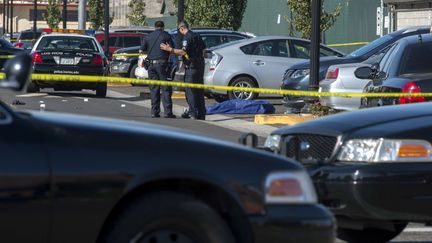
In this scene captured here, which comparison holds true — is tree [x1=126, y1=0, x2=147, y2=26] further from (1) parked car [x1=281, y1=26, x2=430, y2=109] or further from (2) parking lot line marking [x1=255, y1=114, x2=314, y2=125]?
(2) parking lot line marking [x1=255, y1=114, x2=314, y2=125]

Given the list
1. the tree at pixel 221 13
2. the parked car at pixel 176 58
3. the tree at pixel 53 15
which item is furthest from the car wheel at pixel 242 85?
the tree at pixel 53 15

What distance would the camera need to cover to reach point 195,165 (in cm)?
555

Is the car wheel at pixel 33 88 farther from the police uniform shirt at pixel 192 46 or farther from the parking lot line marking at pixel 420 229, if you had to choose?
the parking lot line marking at pixel 420 229

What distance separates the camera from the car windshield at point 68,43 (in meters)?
25.5

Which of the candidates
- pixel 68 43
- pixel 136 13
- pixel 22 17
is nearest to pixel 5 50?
pixel 68 43

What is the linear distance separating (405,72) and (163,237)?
7.45m

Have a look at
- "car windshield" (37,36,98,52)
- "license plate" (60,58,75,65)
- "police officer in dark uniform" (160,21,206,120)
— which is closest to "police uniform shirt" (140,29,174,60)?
"police officer in dark uniform" (160,21,206,120)

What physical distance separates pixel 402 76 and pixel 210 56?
1135 centimetres

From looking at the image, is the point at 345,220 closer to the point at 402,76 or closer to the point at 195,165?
the point at 195,165

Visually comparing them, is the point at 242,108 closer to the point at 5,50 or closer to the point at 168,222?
the point at 5,50

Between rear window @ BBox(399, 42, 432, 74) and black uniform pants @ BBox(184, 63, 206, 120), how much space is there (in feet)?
23.6

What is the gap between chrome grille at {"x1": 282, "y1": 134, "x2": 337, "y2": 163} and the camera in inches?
308

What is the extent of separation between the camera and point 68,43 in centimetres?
2570

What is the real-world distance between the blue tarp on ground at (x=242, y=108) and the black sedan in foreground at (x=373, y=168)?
12901 mm
